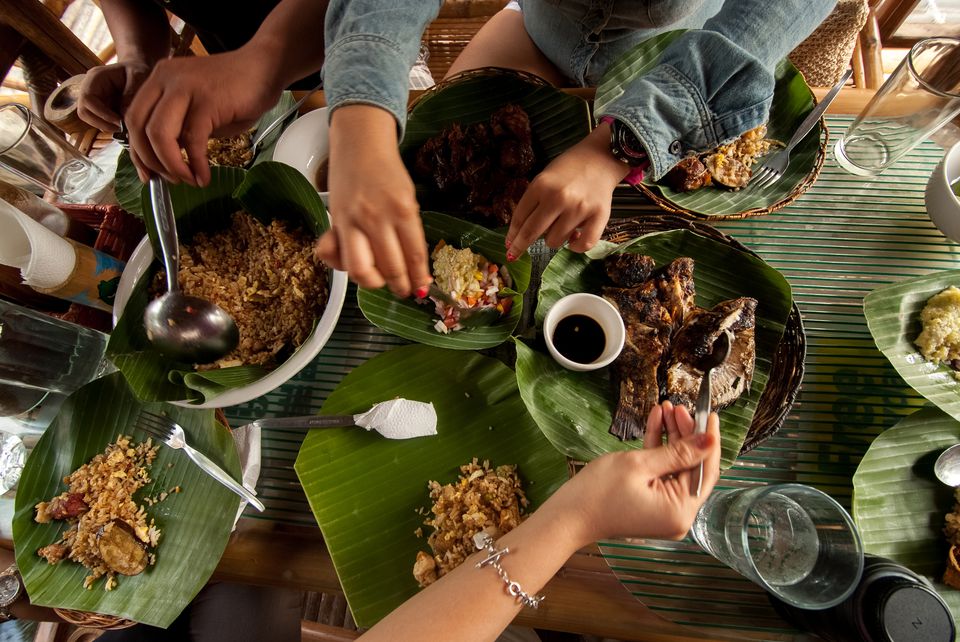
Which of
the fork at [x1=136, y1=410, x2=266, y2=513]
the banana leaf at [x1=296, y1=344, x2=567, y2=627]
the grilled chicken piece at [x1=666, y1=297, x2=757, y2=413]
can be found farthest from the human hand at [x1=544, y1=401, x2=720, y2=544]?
the fork at [x1=136, y1=410, x2=266, y2=513]

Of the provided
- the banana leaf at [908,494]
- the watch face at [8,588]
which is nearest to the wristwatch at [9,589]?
the watch face at [8,588]

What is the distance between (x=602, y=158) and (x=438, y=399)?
2.75ft

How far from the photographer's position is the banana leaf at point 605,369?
1.25 m

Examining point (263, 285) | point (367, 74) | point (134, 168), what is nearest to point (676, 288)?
point (367, 74)

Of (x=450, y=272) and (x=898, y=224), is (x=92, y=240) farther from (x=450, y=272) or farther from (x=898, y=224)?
(x=898, y=224)

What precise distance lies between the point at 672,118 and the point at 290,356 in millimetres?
1265

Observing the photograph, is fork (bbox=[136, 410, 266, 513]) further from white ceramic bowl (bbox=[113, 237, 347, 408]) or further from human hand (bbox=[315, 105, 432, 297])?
human hand (bbox=[315, 105, 432, 297])

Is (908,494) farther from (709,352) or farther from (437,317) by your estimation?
(437,317)

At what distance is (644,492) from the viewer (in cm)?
100

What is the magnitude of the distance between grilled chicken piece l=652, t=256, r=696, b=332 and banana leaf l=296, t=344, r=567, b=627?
0.53 meters

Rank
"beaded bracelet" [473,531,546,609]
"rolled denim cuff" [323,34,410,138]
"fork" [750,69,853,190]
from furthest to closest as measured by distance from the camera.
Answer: "fork" [750,69,853,190], "rolled denim cuff" [323,34,410,138], "beaded bracelet" [473,531,546,609]

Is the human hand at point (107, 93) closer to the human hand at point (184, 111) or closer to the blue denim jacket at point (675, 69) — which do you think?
the human hand at point (184, 111)

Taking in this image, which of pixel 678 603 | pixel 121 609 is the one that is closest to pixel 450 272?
pixel 678 603

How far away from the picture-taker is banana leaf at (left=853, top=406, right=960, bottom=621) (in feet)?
3.89
